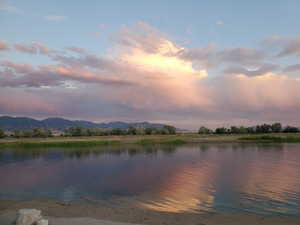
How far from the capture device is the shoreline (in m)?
13.3

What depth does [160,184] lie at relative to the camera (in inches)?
955

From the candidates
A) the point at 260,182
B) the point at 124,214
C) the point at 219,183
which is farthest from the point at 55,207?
the point at 260,182

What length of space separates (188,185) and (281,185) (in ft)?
26.4

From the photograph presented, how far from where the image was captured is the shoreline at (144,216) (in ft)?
43.7

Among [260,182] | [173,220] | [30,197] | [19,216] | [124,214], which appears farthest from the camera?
[260,182]

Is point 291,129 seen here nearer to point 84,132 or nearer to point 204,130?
point 204,130

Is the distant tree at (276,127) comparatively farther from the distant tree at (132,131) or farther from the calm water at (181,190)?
the calm water at (181,190)

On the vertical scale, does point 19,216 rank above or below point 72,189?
above

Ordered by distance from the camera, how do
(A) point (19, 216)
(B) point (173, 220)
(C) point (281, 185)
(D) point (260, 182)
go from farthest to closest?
(D) point (260, 182)
(C) point (281, 185)
(B) point (173, 220)
(A) point (19, 216)

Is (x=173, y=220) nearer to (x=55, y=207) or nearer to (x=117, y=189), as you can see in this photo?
(x=55, y=207)

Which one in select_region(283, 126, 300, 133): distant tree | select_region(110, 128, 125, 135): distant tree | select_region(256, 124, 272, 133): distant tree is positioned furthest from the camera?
select_region(256, 124, 272, 133): distant tree

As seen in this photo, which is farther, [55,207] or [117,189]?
[117,189]

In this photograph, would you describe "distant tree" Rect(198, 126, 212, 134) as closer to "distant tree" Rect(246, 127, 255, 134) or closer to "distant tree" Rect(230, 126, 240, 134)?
"distant tree" Rect(230, 126, 240, 134)

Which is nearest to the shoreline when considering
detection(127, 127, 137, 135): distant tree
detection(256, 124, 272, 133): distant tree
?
detection(127, 127, 137, 135): distant tree
